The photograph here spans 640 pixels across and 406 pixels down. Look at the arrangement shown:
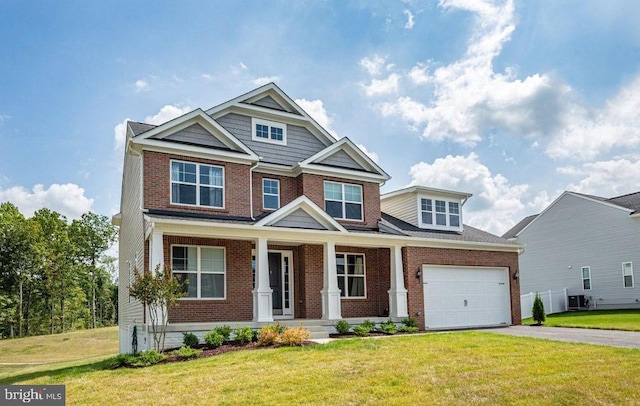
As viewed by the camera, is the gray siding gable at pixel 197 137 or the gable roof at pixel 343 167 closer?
the gray siding gable at pixel 197 137

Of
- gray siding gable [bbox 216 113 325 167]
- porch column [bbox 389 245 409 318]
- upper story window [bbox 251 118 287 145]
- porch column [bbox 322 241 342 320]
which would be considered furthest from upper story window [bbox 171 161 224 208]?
porch column [bbox 389 245 409 318]

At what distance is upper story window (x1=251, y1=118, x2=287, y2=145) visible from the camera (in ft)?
62.4

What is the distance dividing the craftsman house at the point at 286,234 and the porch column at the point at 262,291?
31 millimetres

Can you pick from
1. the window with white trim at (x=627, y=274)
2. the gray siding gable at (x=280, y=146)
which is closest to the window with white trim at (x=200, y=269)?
the gray siding gable at (x=280, y=146)

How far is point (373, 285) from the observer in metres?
19.3

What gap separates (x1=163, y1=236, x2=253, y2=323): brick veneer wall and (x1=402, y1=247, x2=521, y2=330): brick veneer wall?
5502mm

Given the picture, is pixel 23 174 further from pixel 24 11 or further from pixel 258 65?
pixel 258 65

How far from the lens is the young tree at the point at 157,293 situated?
1265 centimetres

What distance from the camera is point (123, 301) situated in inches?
819

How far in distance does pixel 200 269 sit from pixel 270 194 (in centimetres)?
398

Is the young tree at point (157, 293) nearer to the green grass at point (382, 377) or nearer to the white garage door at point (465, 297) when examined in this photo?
the green grass at point (382, 377)

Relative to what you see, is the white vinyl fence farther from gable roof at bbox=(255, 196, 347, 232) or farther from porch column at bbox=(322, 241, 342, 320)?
gable roof at bbox=(255, 196, 347, 232)

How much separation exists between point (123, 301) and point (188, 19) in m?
11.1

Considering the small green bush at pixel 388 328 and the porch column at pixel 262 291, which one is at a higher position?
the porch column at pixel 262 291
